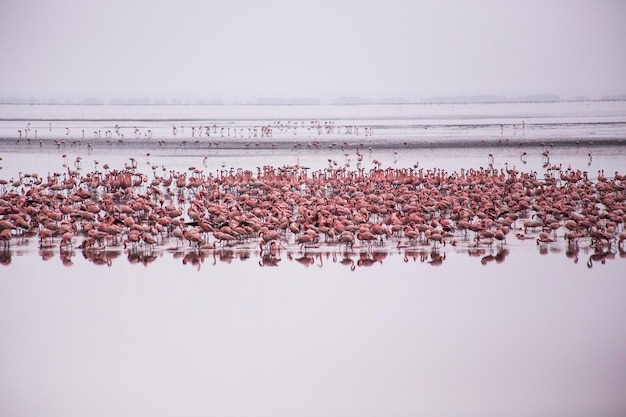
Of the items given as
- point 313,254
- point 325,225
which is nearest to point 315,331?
point 313,254

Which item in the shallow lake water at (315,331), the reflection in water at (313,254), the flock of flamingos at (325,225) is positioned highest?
the flock of flamingos at (325,225)

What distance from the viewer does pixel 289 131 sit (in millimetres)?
32094

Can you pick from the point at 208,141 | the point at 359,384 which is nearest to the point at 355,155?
the point at 208,141

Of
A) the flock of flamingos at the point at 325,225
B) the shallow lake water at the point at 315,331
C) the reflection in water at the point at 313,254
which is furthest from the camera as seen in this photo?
the flock of flamingos at the point at 325,225

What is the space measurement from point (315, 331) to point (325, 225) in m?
3.03

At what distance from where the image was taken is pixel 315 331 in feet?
20.8

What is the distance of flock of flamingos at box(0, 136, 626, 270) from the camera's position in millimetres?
8773

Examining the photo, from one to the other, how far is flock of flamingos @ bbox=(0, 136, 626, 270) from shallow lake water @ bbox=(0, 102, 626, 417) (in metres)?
0.10

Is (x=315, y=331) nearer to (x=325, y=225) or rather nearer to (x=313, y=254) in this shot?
(x=313, y=254)

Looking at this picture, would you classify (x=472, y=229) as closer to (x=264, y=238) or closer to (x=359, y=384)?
(x=264, y=238)

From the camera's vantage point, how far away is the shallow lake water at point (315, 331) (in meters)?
5.26

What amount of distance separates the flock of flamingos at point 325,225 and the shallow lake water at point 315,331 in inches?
3.9

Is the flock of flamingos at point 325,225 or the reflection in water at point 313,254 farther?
the flock of flamingos at point 325,225

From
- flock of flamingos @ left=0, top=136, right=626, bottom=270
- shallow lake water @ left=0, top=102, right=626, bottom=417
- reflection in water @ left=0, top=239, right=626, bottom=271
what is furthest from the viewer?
flock of flamingos @ left=0, top=136, right=626, bottom=270
